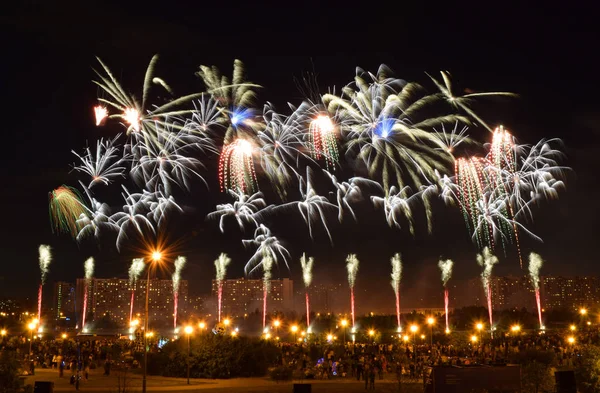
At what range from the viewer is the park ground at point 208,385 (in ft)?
84.6

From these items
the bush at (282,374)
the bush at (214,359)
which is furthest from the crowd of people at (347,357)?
the bush at (214,359)

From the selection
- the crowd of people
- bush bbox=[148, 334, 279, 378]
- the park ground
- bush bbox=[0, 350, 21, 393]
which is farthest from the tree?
bush bbox=[0, 350, 21, 393]

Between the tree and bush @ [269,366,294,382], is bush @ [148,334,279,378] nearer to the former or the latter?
bush @ [269,366,294,382]

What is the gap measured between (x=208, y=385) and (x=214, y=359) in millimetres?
Result: 3561

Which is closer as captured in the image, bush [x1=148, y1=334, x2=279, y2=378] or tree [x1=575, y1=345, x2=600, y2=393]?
tree [x1=575, y1=345, x2=600, y2=393]

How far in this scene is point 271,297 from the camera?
15825 cm

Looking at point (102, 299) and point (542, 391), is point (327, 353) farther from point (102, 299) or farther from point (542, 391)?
point (102, 299)

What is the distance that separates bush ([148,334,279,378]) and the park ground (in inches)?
35.0

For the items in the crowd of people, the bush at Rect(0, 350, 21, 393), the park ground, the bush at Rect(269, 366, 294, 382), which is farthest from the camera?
the crowd of people

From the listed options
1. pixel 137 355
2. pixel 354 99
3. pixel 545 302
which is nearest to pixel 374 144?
pixel 354 99

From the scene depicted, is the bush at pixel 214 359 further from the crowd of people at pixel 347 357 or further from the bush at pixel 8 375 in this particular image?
the bush at pixel 8 375

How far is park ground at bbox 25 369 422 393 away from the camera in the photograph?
25781 mm

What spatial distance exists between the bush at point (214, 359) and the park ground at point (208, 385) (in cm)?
89

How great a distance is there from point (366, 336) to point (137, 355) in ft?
83.9
